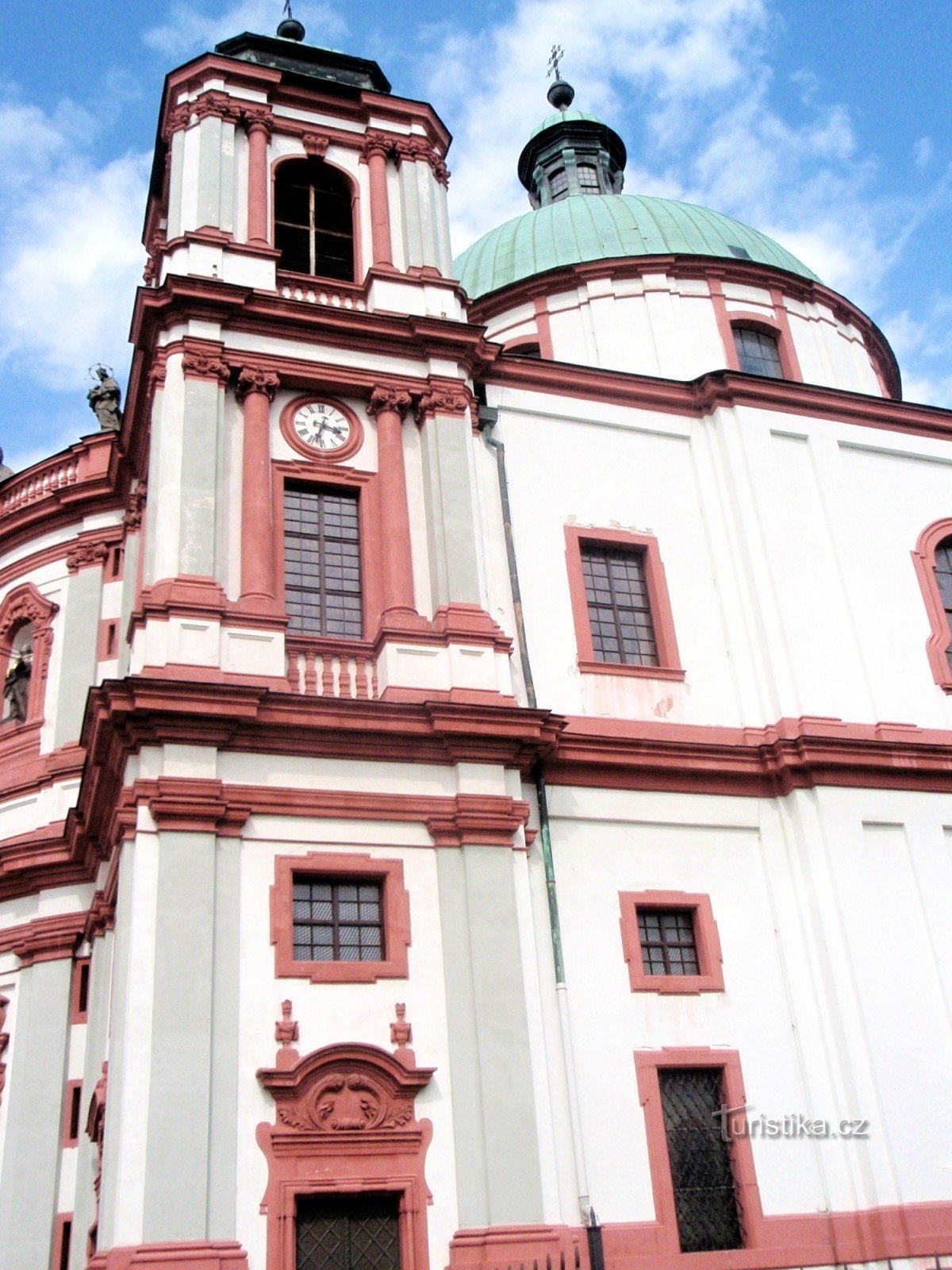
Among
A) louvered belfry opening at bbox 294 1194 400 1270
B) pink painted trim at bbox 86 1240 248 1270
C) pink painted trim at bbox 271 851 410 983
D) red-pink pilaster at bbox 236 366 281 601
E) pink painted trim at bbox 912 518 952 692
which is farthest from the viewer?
pink painted trim at bbox 912 518 952 692

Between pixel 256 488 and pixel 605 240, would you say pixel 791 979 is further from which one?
pixel 605 240

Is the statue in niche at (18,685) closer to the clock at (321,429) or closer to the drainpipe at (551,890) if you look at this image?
the clock at (321,429)

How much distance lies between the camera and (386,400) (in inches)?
709

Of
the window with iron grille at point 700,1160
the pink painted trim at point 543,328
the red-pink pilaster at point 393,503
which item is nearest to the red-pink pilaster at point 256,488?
the red-pink pilaster at point 393,503

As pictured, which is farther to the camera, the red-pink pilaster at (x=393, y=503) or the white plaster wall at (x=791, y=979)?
the red-pink pilaster at (x=393, y=503)

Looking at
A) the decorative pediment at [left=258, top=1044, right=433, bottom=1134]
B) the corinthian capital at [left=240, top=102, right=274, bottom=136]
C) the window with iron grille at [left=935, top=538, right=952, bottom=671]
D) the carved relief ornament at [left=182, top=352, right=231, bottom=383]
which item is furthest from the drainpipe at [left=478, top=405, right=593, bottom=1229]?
the window with iron grille at [left=935, top=538, right=952, bottom=671]

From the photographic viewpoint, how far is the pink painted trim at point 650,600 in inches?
707

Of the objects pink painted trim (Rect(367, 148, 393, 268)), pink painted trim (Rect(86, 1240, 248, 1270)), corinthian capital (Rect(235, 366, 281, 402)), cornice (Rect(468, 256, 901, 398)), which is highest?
cornice (Rect(468, 256, 901, 398))

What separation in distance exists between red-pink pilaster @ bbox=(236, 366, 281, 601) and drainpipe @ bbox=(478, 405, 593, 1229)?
10.5 feet

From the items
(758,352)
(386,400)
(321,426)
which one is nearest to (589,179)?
(758,352)

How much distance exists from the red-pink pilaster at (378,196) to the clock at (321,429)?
2.67 m

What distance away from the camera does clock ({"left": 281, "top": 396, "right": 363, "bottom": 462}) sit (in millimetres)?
17562

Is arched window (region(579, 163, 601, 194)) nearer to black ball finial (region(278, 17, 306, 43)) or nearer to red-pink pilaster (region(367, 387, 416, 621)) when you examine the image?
black ball finial (region(278, 17, 306, 43))

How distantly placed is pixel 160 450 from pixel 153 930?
19.5 feet
